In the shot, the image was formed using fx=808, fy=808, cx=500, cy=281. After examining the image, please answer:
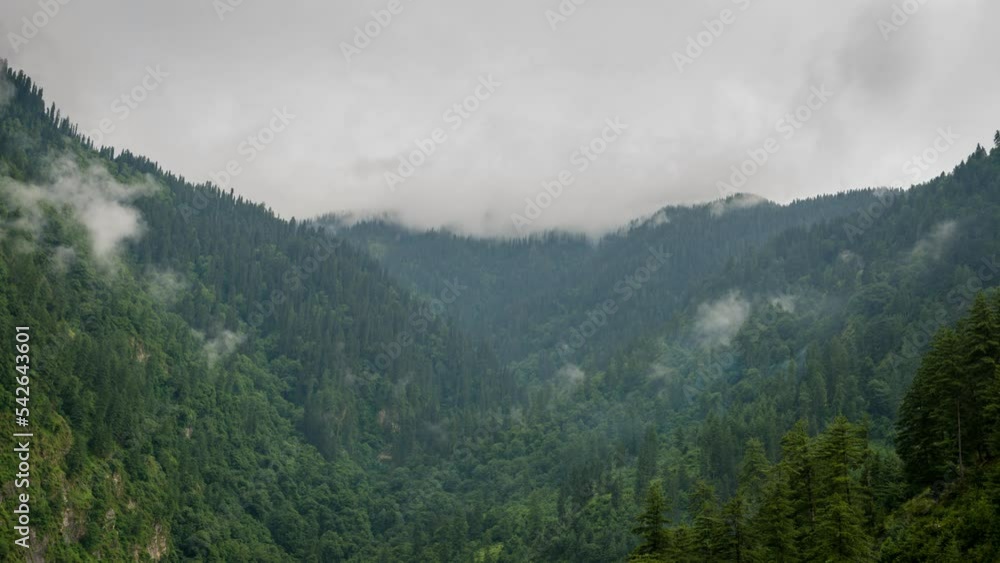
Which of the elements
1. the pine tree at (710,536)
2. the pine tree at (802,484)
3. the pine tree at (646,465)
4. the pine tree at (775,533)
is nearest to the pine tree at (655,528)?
the pine tree at (710,536)

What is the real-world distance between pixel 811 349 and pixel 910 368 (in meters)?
39.5

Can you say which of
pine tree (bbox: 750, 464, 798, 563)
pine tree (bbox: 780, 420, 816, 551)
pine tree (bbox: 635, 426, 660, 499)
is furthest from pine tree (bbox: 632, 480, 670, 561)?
pine tree (bbox: 635, 426, 660, 499)

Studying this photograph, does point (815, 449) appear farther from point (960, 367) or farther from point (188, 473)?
point (188, 473)

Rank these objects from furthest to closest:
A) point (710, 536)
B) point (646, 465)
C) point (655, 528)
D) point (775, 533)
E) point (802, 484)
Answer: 1. point (646, 465)
2. point (802, 484)
3. point (775, 533)
4. point (655, 528)
5. point (710, 536)

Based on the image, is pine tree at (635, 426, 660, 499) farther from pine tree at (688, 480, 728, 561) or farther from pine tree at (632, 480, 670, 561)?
pine tree at (632, 480, 670, 561)

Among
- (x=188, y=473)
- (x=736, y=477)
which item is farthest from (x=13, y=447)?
(x=736, y=477)

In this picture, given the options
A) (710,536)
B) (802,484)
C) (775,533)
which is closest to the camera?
(710,536)

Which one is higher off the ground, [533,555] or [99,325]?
[99,325]

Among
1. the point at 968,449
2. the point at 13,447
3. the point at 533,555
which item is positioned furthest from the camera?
the point at 533,555

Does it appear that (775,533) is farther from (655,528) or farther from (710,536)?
(655,528)


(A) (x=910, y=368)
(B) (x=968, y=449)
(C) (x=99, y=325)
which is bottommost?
(B) (x=968, y=449)

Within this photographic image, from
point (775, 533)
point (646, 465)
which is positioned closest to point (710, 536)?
point (775, 533)

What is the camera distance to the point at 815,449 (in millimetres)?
62281

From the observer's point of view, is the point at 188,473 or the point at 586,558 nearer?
the point at 586,558
